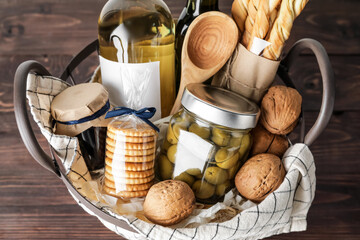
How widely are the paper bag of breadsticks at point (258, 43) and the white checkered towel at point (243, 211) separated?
9cm

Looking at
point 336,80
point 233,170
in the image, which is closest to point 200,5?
point 233,170

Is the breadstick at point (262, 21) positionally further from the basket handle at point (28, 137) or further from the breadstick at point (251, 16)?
the basket handle at point (28, 137)

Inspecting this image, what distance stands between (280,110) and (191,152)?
106 mm

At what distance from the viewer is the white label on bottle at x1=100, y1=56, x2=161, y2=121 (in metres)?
0.41

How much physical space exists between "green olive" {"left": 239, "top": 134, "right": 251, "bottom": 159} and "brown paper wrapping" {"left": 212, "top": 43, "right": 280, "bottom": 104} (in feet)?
0.20

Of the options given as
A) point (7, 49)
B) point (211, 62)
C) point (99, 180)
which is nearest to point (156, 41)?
point (211, 62)

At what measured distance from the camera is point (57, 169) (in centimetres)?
36

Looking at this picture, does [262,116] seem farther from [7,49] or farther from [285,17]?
[7,49]

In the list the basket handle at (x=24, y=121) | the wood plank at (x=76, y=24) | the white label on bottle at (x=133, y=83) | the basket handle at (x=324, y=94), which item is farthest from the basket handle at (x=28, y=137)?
the wood plank at (x=76, y=24)

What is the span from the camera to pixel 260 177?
1.17 ft

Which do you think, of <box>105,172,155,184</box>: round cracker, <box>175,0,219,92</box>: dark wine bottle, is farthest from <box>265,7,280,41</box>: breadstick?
<box>105,172,155,184</box>: round cracker

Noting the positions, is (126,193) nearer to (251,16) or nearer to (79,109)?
(79,109)

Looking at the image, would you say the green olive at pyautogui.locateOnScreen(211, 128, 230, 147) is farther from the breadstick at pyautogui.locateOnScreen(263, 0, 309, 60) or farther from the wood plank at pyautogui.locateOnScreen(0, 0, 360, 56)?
the wood plank at pyautogui.locateOnScreen(0, 0, 360, 56)

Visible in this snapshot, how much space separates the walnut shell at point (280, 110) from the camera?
1.24 feet
